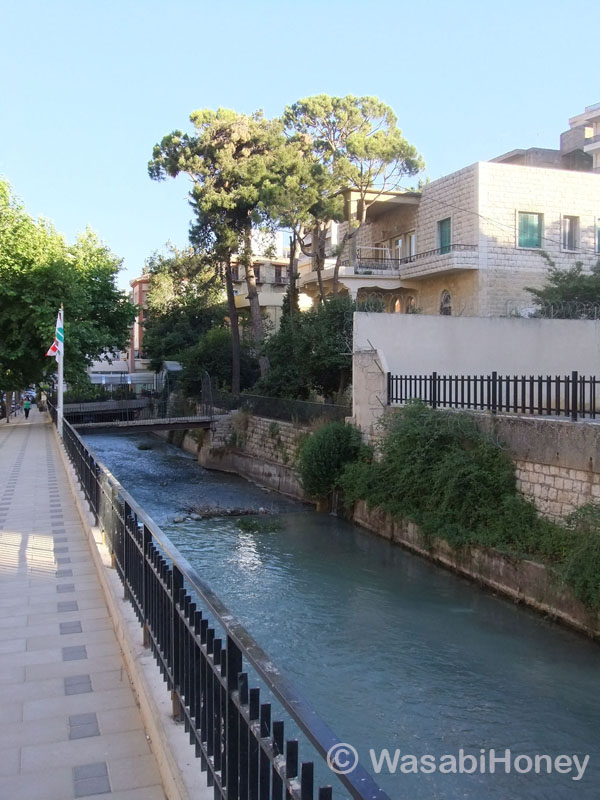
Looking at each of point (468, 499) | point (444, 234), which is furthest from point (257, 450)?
point (468, 499)

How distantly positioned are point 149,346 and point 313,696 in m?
42.1

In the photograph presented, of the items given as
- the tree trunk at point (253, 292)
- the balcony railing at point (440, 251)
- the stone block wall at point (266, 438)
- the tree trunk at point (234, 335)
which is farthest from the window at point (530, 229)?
the tree trunk at point (234, 335)

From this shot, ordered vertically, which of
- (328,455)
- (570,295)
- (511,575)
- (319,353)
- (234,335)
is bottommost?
(511,575)

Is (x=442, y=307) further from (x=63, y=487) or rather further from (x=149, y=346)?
(x=149, y=346)

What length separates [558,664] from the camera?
30.0 ft

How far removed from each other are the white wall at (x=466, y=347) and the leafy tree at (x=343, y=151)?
441 inches

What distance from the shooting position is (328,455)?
731 inches

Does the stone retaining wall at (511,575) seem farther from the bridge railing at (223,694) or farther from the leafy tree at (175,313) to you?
the leafy tree at (175,313)

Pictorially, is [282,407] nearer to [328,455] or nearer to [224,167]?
[328,455]

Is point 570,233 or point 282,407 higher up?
point 570,233

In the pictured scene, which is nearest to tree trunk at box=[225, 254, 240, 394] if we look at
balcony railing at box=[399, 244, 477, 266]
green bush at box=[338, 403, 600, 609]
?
balcony railing at box=[399, 244, 477, 266]

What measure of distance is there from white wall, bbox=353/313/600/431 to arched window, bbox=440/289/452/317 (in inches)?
381

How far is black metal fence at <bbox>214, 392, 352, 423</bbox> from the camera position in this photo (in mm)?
20719

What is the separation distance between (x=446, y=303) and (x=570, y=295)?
19.2 feet
